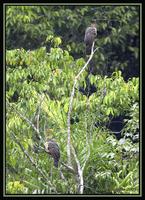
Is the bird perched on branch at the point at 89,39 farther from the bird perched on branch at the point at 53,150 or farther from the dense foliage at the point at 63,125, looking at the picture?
the bird perched on branch at the point at 53,150

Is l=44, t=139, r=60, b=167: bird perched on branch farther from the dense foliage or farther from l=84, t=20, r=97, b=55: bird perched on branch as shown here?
l=84, t=20, r=97, b=55: bird perched on branch

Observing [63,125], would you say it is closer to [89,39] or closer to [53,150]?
[53,150]

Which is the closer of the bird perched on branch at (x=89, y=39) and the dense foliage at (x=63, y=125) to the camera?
the dense foliage at (x=63, y=125)

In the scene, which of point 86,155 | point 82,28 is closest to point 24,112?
point 86,155

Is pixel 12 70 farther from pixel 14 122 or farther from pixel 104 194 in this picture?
pixel 104 194

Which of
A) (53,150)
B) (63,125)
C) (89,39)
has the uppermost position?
(89,39)

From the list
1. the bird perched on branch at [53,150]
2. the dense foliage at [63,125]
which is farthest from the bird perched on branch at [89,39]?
the bird perched on branch at [53,150]

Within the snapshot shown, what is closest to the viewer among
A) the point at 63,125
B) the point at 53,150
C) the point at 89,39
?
the point at 53,150

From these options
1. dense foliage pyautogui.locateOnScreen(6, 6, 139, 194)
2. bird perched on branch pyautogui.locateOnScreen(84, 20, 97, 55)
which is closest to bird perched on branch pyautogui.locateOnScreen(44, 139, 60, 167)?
dense foliage pyautogui.locateOnScreen(6, 6, 139, 194)

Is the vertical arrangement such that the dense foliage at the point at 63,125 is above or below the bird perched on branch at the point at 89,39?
below

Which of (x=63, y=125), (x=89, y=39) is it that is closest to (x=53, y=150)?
(x=63, y=125)

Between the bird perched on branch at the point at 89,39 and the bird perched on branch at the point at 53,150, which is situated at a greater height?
the bird perched on branch at the point at 89,39

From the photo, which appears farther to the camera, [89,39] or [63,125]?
[89,39]

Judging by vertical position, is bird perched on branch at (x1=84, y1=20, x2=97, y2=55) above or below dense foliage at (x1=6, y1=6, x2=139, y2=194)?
above
